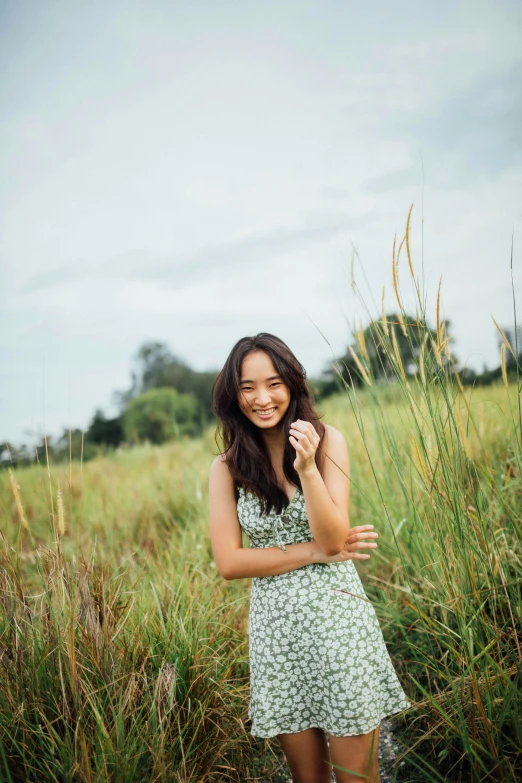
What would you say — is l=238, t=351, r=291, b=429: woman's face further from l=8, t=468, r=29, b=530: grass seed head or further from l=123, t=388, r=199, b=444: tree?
l=123, t=388, r=199, b=444: tree

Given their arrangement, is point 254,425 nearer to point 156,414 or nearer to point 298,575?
point 298,575

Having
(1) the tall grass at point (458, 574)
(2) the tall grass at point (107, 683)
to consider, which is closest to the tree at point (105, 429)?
(2) the tall grass at point (107, 683)

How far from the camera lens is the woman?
1.73 m

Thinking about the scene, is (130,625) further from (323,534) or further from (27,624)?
(323,534)

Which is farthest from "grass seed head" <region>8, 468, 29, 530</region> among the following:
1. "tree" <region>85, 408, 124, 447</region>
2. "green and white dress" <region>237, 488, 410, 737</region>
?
"tree" <region>85, 408, 124, 447</region>

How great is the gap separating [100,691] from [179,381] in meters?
30.8

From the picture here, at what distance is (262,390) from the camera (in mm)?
1920

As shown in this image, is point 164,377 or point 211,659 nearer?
point 211,659

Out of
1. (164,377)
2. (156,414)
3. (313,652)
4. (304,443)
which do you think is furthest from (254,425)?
(164,377)

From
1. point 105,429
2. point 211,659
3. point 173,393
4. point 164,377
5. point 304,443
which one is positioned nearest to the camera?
point 304,443

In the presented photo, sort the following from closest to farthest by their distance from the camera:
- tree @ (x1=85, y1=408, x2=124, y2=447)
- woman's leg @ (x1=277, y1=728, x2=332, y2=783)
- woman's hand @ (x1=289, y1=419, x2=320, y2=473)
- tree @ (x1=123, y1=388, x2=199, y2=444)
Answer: woman's hand @ (x1=289, y1=419, x2=320, y2=473) → woman's leg @ (x1=277, y1=728, x2=332, y2=783) → tree @ (x1=123, y1=388, x2=199, y2=444) → tree @ (x1=85, y1=408, x2=124, y2=447)

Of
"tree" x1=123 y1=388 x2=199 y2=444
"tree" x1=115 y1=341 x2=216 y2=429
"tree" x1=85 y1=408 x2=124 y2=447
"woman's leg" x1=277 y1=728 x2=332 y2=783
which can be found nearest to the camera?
"woman's leg" x1=277 y1=728 x2=332 y2=783

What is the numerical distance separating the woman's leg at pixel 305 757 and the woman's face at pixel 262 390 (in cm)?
112

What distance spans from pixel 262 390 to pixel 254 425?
0.22 meters
